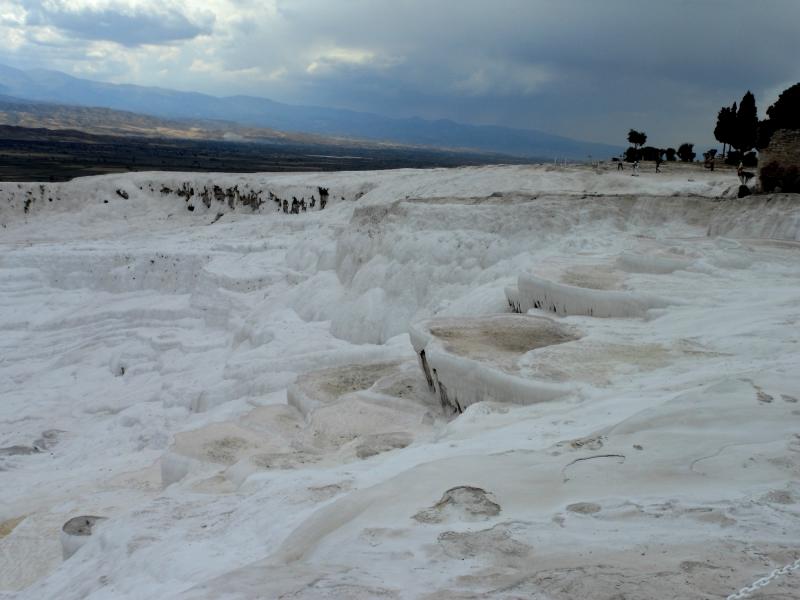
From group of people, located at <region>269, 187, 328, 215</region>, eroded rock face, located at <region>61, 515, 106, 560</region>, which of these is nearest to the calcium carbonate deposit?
eroded rock face, located at <region>61, 515, 106, 560</region>

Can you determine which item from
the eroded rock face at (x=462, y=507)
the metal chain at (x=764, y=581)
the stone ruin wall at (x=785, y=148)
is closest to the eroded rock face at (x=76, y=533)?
the eroded rock face at (x=462, y=507)

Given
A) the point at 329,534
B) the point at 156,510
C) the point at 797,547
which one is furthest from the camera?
the point at 156,510

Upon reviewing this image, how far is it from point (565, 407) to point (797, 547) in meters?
3.02

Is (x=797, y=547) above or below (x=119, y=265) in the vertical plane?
above

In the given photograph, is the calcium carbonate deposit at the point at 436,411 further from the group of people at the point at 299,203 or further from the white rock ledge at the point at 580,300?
the group of people at the point at 299,203

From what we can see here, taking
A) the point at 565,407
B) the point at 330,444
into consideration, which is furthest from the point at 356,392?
the point at 565,407

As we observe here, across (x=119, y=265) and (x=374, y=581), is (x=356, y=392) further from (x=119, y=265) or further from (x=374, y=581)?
(x=119, y=265)

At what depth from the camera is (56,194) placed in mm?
36750

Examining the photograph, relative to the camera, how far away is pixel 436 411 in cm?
870

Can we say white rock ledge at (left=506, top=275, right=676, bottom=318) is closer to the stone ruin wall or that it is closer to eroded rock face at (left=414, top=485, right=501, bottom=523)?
eroded rock face at (left=414, top=485, right=501, bottom=523)

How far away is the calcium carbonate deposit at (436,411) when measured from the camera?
3.99 meters

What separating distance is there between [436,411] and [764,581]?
18.3 feet

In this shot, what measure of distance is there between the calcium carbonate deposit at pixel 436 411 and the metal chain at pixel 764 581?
46mm

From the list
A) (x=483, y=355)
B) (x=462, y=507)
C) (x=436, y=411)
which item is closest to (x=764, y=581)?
(x=462, y=507)
